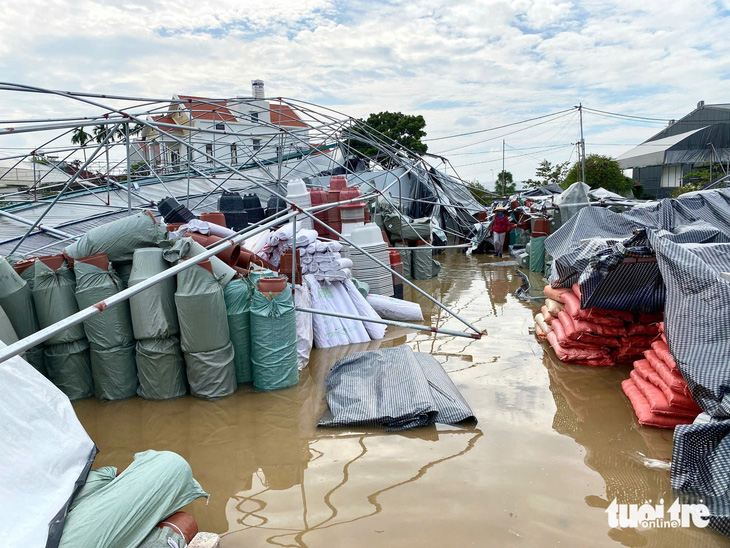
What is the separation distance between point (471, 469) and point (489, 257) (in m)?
12.9

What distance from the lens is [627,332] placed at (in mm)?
5723

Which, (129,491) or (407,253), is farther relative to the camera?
(407,253)

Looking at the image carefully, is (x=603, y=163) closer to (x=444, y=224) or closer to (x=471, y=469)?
(x=444, y=224)

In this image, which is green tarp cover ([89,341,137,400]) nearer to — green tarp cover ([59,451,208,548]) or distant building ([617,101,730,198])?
green tarp cover ([59,451,208,548])

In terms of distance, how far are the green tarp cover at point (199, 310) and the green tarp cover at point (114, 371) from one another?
0.57m

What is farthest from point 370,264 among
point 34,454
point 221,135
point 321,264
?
point 221,135

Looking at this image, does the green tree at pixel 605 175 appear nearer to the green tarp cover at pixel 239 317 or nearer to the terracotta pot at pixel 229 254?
the terracotta pot at pixel 229 254

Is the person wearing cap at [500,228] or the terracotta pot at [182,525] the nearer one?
the terracotta pot at [182,525]

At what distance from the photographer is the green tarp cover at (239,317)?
5.07 metres

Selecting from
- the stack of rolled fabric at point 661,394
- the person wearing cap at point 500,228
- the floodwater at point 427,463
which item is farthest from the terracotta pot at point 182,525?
the person wearing cap at point 500,228

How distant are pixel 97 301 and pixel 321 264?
3.04m

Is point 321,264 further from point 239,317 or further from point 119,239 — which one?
point 119,239

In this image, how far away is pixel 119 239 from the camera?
485 centimetres

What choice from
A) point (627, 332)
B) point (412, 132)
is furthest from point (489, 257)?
point (412, 132)
